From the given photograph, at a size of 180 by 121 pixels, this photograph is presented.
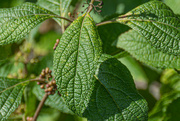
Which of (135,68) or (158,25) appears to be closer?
(158,25)

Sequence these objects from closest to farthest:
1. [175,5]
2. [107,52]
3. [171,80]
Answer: [107,52]
[175,5]
[171,80]

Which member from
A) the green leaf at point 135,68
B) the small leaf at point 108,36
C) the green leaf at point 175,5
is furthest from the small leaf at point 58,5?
the green leaf at point 135,68

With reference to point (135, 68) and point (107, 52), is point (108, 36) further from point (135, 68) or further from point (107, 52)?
point (135, 68)

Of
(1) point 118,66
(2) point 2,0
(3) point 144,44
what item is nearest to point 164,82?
(3) point 144,44

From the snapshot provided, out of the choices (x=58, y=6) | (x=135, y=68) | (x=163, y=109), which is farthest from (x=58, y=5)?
(x=135, y=68)

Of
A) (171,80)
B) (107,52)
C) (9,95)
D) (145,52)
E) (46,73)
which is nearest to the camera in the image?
(9,95)

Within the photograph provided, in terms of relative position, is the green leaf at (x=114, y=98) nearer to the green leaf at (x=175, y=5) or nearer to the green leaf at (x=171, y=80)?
the green leaf at (x=175, y=5)
